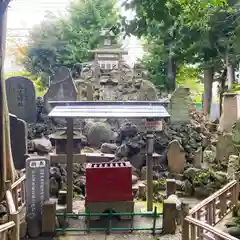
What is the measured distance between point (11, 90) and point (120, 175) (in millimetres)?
9364

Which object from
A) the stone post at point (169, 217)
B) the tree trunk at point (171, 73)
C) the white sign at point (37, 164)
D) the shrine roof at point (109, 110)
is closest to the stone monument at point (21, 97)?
the shrine roof at point (109, 110)

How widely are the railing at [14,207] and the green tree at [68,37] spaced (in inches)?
773

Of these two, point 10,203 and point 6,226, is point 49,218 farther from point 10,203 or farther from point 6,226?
point 6,226

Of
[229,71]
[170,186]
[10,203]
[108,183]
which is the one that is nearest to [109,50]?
[229,71]

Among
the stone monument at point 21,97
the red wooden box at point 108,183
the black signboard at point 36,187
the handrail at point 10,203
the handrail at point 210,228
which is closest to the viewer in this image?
the handrail at point 210,228

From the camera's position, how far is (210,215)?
20.6ft

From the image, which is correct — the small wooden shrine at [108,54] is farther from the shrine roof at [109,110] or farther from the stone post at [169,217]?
the stone post at [169,217]

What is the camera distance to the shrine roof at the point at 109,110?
7572 mm

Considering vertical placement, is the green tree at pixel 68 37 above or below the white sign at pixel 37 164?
above

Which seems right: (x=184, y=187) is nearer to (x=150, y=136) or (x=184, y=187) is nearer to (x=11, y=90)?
(x=150, y=136)

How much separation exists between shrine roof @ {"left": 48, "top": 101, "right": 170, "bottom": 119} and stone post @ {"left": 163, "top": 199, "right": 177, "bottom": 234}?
6.62 ft

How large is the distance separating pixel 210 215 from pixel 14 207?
12.2 ft

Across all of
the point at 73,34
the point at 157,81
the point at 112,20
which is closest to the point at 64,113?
the point at 157,81

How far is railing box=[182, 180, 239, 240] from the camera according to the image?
5.04 m
